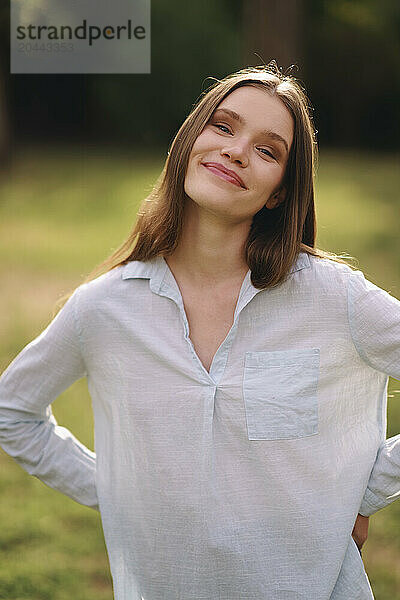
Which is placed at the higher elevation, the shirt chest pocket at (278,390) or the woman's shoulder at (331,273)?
the woman's shoulder at (331,273)

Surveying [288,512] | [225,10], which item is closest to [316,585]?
[288,512]

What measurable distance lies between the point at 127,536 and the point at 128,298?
0.58m

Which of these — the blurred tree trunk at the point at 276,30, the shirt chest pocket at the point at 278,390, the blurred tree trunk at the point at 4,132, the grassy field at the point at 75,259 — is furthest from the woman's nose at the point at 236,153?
the blurred tree trunk at the point at 4,132

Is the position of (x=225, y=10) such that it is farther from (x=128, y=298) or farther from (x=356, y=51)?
(x=128, y=298)

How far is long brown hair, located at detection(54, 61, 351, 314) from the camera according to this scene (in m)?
1.99

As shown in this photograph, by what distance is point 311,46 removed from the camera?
1427 cm

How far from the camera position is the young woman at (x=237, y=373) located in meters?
1.95

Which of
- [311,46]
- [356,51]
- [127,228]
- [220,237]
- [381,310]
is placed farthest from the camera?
[356,51]

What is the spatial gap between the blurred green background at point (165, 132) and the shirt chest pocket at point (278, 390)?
5.35 meters

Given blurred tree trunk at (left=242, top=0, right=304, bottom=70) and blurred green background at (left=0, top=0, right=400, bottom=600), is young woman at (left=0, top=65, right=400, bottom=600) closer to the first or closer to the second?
blurred green background at (left=0, top=0, right=400, bottom=600)

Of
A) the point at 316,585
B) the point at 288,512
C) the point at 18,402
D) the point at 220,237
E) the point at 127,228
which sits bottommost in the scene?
the point at 127,228

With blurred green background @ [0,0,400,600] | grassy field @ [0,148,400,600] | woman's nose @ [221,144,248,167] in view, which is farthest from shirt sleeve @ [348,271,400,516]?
blurred green background @ [0,0,400,600]

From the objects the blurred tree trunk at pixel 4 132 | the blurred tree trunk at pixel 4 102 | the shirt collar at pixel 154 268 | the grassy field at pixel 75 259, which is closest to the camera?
the shirt collar at pixel 154 268

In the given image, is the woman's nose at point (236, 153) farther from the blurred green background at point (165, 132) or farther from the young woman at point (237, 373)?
the blurred green background at point (165, 132)
